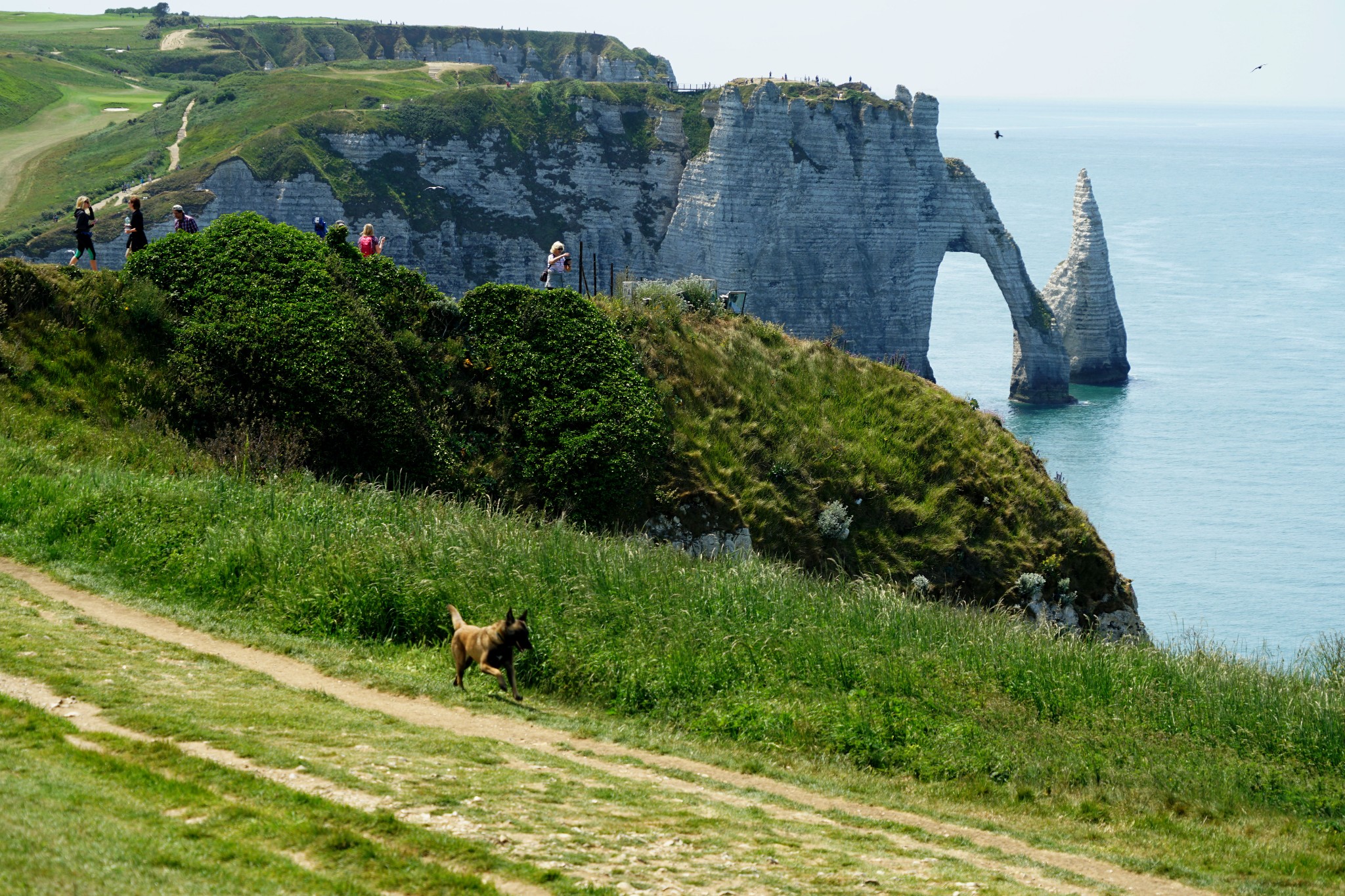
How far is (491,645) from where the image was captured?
42.9 ft

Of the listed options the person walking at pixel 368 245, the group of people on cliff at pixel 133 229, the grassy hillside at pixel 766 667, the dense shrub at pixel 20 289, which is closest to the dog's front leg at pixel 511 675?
the grassy hillside at pixel 766 667

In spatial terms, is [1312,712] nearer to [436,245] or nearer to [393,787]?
[393,787]

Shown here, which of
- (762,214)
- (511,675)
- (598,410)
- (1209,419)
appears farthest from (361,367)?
(1209,419)

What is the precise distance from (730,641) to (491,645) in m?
3.61

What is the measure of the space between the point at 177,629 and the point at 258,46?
16005 centimetres

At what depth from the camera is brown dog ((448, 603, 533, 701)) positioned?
1280 cm

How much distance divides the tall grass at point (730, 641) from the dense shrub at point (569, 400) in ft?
15.8

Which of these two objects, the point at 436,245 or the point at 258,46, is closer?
the point at 436,245

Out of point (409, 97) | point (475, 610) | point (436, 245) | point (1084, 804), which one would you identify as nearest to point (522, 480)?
point (475, 610)

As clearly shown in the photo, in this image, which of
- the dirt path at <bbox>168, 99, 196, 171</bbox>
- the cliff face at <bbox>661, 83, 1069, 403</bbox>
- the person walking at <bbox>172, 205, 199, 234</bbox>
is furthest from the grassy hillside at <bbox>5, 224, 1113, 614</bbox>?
the dirt path at <bbox>168, 99, 196, 171</bbox>

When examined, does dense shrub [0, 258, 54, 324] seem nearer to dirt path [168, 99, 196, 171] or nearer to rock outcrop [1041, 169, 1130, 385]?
dirt path [168, 99, 196, 171]

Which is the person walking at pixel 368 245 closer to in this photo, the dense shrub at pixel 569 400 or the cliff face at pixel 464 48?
the dense shrub at pixel 569 400

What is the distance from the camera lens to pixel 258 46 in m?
157

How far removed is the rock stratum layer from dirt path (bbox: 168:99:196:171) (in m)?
11.0
